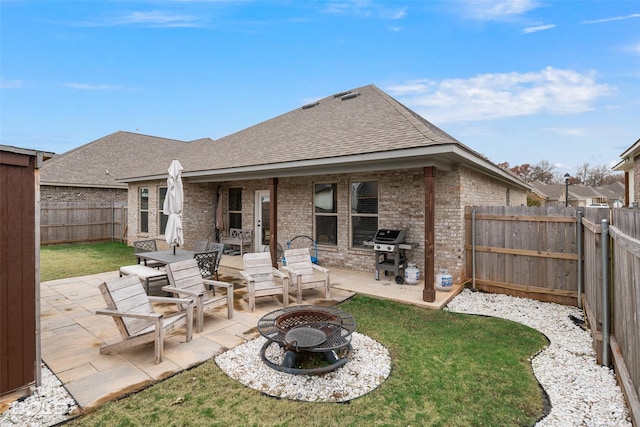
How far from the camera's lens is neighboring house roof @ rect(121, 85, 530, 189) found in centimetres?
600

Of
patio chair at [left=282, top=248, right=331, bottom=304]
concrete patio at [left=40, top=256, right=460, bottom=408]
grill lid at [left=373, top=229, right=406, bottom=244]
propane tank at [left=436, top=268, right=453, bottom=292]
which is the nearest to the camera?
concrete patio at [left=40, top=256, right=460, bottom=408]

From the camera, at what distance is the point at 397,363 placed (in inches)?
140

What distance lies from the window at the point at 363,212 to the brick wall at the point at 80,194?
1534cm

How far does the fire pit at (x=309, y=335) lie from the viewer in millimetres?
3219

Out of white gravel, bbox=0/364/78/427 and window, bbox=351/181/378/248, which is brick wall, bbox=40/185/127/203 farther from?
white gravel, bbox=0/364/78/427

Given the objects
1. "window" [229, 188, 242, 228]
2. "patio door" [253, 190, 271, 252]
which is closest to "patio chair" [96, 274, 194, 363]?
"patio door" [253, 190, 271, 252]

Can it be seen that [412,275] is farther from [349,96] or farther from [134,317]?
[349,96]

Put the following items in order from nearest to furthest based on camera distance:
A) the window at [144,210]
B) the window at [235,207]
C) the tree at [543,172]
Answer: the window at [235,207]
the window at [144,210]
the tree at [543,172]

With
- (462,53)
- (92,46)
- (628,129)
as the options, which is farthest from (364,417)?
(628,129)

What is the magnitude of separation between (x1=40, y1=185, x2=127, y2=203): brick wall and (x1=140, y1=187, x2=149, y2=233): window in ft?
19.1

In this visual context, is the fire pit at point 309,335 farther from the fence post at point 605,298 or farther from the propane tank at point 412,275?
the propane tank at point 412,275

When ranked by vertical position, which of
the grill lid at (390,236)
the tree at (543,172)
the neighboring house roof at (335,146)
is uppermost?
the tree at (543,172)

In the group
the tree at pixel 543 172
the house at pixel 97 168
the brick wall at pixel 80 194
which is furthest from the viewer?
the tree at pixel 543 172

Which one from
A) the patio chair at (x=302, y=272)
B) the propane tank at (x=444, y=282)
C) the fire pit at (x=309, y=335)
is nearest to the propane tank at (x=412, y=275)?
the propane tank at (x=444, y=282)
